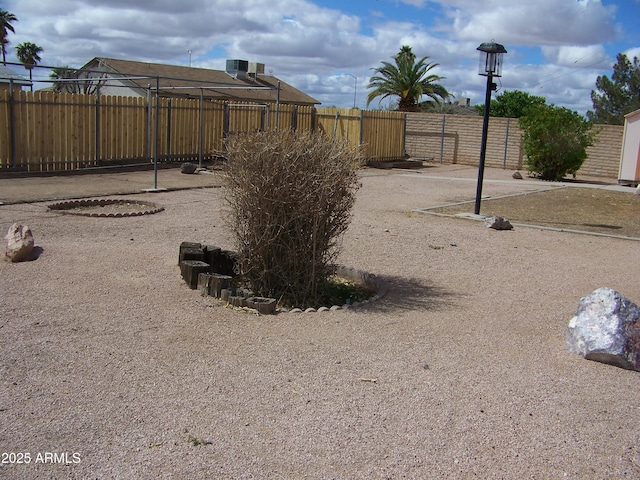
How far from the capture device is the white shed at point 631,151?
73.8 feet

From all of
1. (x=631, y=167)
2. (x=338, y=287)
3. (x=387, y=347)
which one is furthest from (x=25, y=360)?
(x=631, y=167)

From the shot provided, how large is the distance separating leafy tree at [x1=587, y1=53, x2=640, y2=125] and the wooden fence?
19903 mm

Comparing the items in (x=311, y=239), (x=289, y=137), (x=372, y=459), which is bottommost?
(x=372, y=459)

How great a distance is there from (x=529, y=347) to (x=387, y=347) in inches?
48.9

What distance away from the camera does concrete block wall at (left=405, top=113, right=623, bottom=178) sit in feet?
86.7

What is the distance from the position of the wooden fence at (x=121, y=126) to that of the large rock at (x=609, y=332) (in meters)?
8.87

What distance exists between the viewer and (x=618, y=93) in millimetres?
39625

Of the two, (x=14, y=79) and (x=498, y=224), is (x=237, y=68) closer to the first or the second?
(x=14, y=79)

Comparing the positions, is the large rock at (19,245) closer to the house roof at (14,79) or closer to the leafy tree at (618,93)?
the house roof at (14,79)

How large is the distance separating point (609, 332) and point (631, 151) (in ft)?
63.9

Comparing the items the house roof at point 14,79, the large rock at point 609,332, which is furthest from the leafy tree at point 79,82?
the large rock at point 609,332

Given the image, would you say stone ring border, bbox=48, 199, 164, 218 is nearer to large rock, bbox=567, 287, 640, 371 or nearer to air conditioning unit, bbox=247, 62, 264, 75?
large rock, bbox=567, 287, 640, 371

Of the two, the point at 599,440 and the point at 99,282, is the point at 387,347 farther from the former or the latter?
the point at 99,282

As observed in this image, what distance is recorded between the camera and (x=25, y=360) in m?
4.72
